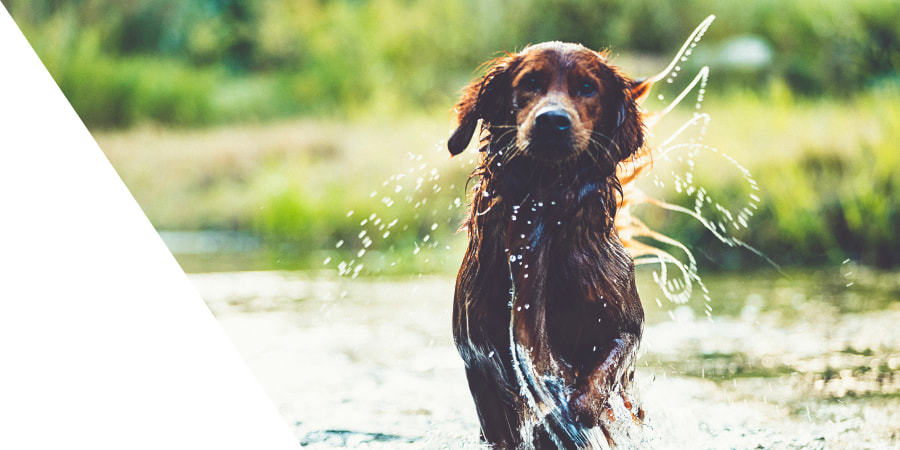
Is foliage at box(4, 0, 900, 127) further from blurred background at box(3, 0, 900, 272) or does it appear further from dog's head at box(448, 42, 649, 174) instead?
dog's head at box(448, 42, 649, 174)

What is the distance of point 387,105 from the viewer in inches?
462

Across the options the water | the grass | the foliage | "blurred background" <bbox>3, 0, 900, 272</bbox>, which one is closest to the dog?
the water

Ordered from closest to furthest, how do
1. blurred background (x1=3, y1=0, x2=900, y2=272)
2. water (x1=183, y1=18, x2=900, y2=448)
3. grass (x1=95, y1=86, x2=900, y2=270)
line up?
water (x1=183, y1=18, x2=900, y2=448), grass (x1=95, y1=86, x2=900, y2=270), blurred background (x1=3, y1=0, x2=900, y2=272)

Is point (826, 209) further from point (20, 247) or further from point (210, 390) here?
point (20, 247)


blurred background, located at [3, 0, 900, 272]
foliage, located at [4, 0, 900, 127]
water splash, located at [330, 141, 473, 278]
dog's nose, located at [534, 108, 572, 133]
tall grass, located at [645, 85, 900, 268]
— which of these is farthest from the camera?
foliage, located at [4, 0, 900, 127]

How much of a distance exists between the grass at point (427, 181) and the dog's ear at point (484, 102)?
2.85 metres

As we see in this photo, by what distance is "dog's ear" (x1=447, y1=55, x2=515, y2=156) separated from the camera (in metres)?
2.93

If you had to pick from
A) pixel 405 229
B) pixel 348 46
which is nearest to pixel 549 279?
pixel 405 229

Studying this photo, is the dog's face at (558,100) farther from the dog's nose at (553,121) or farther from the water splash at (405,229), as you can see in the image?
the water splash at (405,229)

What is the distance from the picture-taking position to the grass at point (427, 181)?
22.7 feet

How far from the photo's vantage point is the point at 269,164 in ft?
31.2

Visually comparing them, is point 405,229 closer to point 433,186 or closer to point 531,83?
point 433,186
